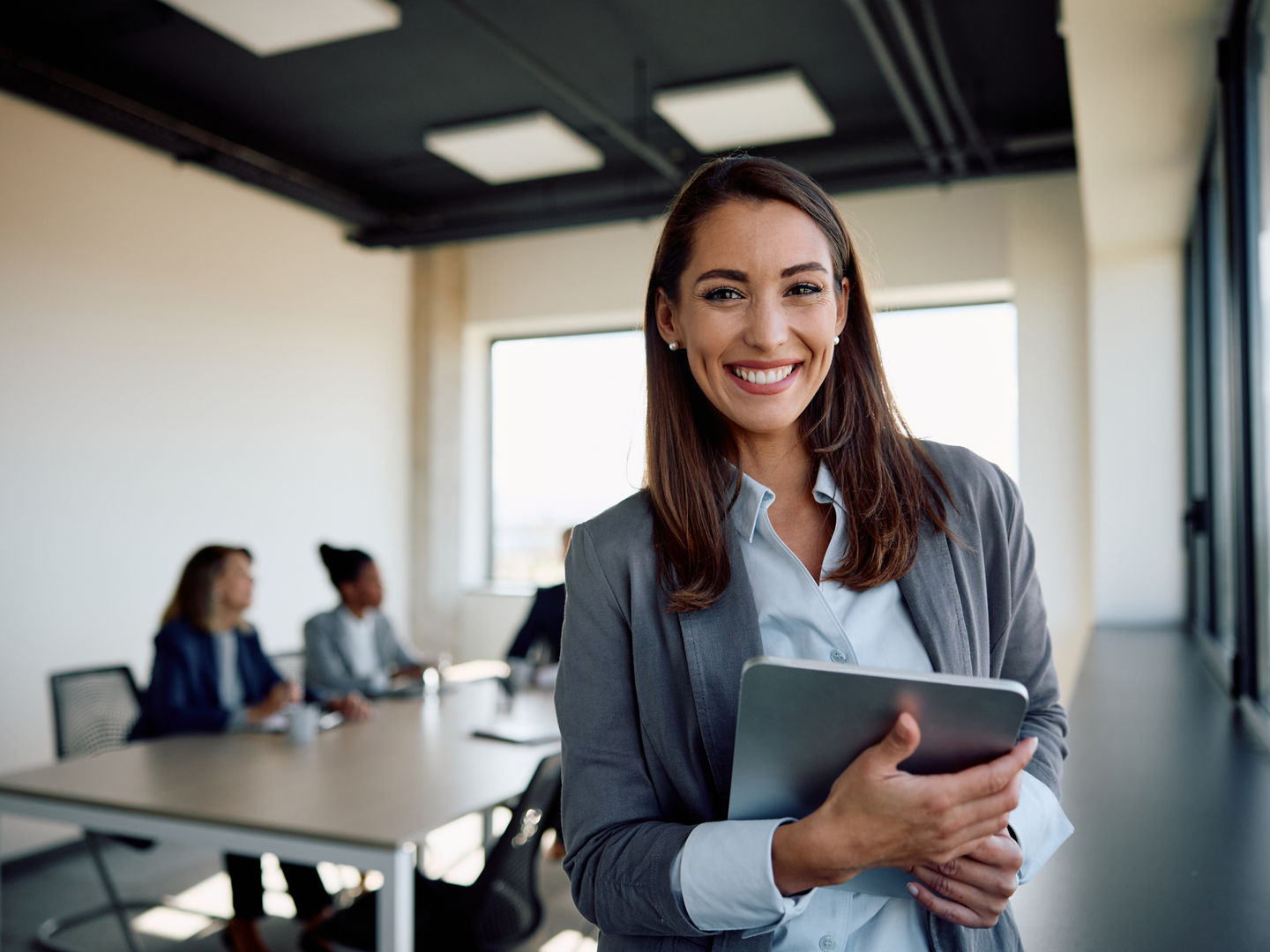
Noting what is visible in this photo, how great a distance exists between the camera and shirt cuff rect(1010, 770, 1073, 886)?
3.12 feet

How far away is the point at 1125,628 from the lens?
15.3 ft

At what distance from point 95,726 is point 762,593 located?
3.42 meters

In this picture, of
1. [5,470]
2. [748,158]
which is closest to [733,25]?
[748,158]

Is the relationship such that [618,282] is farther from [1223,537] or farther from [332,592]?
[1223,537]

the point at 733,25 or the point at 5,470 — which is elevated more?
the point at 733,25

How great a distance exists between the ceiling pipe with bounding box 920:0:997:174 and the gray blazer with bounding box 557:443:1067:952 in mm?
3391

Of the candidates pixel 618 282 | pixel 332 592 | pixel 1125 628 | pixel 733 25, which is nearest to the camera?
pixel 733 25

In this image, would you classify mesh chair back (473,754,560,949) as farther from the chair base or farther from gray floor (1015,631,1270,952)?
the chair base

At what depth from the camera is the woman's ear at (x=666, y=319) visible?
115 centimetres

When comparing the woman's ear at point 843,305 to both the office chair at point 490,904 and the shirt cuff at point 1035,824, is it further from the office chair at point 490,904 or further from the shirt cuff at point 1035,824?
the office chair at point 490,904

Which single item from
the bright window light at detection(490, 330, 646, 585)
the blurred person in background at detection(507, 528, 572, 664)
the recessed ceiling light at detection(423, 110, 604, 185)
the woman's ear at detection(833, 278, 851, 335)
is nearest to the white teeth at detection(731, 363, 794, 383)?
the woman's ear at detection(833, 278, 851, 335)

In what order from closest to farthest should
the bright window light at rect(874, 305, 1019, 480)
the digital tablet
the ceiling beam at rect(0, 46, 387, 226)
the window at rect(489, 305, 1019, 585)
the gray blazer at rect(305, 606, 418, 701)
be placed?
the digital tablet
the gray blazer at rect(305, 606, 418, 701)
the ceiling beam at rect(0, 46, 387, 226)
the bright window light at rect(874, 305, 1019, 480)
the window at rect(489, 305, 1019, 585)

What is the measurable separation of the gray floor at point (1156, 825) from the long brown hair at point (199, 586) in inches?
48.4

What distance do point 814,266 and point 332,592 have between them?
593cm
